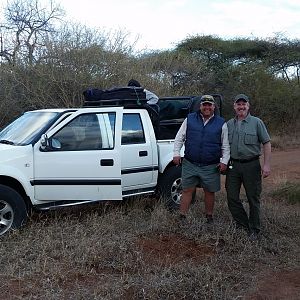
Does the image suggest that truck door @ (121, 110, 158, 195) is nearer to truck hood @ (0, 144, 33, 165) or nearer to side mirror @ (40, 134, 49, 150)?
side mirror @ (40, 134, 49, 150)

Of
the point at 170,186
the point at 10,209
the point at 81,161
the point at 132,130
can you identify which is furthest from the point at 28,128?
the point at 170,186

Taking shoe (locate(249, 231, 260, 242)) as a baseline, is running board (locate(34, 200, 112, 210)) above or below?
above

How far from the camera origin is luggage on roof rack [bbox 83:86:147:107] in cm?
723

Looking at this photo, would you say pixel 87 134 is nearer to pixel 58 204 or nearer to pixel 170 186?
pixel 58 204

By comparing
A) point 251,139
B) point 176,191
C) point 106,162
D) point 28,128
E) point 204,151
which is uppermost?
point 28,128

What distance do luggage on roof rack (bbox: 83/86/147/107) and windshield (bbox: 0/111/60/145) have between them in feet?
2.98

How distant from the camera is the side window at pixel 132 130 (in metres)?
6.99

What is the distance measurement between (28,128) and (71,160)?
78cm

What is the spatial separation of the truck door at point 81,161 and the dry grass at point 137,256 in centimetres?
36

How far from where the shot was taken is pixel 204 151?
19.9 feet

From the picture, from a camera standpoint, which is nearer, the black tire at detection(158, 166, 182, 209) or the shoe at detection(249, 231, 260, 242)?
the shoe at detection(249, 231, 260, 242)

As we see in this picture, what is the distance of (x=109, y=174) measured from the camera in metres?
6.35

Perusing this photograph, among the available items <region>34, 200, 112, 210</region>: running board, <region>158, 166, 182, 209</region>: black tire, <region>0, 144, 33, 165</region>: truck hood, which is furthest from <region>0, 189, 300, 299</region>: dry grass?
<region>0, 144, 33, 165</region>: truck hood

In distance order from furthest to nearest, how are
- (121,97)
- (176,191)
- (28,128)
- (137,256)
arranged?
1. (176,191)
2. (121,97)
3. (28,128)
4. (137,256)
